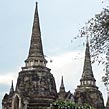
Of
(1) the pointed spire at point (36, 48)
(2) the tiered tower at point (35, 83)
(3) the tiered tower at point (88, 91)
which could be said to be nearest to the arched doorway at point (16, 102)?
(2) the tiered tower at point (35, 83)

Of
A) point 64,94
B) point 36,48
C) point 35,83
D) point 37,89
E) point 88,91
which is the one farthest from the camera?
point 88,91

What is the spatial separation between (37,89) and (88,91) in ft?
26.4

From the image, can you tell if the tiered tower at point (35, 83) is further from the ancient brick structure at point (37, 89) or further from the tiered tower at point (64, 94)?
the tiered tower at point (64, 94)

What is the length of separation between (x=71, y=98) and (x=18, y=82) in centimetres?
564

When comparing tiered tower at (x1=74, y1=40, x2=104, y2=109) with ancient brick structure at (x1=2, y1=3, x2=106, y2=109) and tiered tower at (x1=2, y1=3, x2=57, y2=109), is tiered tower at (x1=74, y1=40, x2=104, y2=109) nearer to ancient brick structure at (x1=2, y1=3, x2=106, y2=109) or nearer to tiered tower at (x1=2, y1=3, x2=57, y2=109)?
ancient brick structure at (x1=2, y1=3, x2=106, y2=109)

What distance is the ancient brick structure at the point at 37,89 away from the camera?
37.0 metres

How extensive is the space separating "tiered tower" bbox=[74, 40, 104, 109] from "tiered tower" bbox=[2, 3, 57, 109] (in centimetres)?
464

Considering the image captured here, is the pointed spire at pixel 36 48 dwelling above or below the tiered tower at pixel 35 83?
above

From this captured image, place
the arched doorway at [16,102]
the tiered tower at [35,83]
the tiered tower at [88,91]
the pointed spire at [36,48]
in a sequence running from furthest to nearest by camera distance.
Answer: the tiered tower at [88,91], the pointed spire at [36,48], the arched doorway at [16,102], the tiered tower at [35,83]

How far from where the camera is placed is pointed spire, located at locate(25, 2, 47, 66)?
39.9 m

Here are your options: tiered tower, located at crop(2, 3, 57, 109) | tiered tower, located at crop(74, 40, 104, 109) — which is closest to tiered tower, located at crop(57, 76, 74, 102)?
tiered tower, located at crop(2, 3, 57, 109)

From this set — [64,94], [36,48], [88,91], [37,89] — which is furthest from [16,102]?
[88,91]

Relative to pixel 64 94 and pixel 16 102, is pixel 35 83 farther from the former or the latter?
pixel 64 94

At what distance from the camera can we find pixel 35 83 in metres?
37.9
